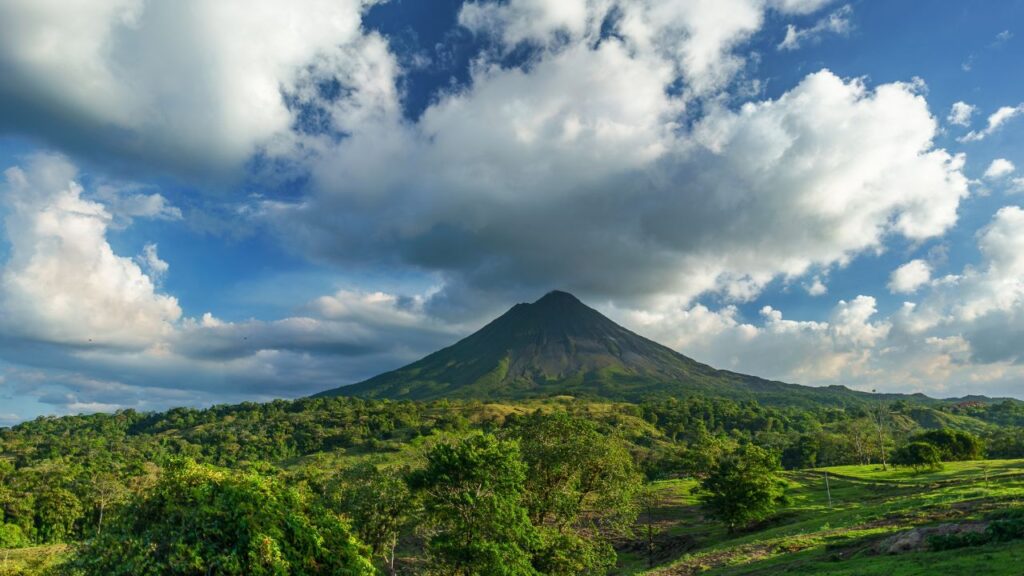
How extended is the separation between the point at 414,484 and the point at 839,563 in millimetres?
22137

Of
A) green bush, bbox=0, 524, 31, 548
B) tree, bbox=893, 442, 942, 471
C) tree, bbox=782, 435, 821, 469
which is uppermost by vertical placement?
tree, bbox=893, 442, 942, 471

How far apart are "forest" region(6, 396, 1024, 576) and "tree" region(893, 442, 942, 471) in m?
0.19

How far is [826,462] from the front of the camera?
385ft

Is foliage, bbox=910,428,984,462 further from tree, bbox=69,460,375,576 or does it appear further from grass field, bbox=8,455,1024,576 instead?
tree, bbox=69,460,375,576

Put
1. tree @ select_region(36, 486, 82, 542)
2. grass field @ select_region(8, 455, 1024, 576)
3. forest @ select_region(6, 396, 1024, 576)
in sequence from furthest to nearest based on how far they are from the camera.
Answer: tree @ select_region(36, 486, 82, 542) → grass field @ select_region(8, 455, 1024, 576) → forest @ select_region(6, 396, 1024, 576)

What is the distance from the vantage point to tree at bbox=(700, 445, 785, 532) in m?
55.5

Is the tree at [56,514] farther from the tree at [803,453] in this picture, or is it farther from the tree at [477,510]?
the tree at [803,453]

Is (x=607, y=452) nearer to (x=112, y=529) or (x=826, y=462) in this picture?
(x=112, y=529)

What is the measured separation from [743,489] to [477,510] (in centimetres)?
3923

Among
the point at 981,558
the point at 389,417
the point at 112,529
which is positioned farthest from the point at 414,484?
the point at 389,417

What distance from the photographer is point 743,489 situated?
55719 mm

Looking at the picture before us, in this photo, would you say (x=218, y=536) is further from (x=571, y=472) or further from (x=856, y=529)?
(x=856, y=529)

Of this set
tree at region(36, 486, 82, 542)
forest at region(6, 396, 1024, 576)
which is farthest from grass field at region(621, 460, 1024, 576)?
tree at region(36, 486, 82, 542)

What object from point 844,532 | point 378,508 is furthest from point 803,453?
point 378,508
